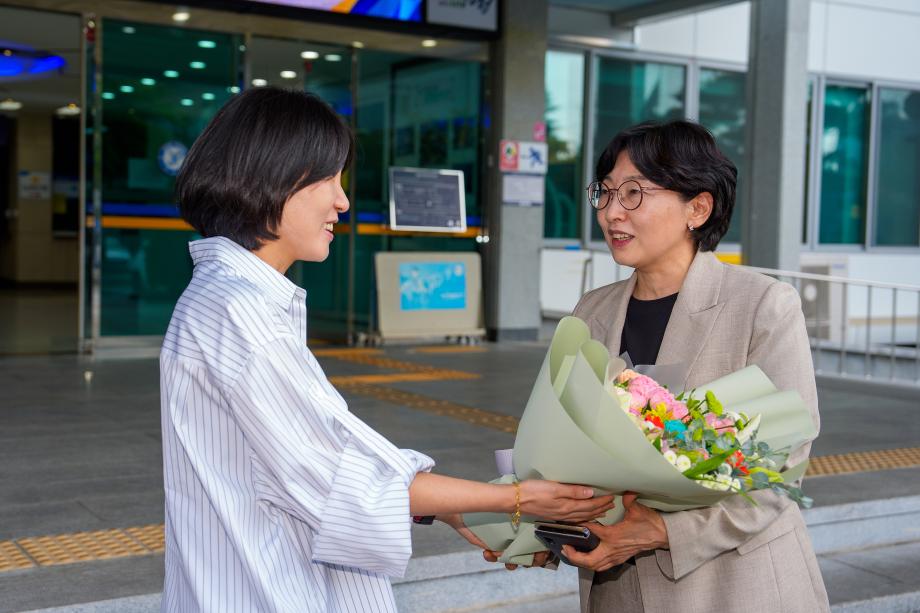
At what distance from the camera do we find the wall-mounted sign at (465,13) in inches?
415

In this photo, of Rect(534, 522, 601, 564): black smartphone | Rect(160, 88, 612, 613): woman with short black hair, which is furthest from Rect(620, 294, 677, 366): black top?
Result: Rect(160, 88, 612, 613): woman with short black hair

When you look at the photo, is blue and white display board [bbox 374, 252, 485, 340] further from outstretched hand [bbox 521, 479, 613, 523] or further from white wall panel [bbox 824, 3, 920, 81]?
outstretched hand [bbox 521, 479, 613, 523]

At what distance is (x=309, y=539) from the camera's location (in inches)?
63.3

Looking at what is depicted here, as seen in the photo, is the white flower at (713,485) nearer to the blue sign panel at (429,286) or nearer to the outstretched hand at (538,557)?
the outstretched hand at (538,557)

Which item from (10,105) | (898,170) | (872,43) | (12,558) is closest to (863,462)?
(12,558)

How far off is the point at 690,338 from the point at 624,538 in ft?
1.45

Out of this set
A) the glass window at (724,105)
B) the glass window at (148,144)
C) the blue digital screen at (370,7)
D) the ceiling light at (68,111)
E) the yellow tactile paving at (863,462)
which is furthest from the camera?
the ceiling light at (68,111)

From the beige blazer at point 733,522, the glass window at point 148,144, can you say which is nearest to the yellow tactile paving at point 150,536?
the beige blazer at point 733,522

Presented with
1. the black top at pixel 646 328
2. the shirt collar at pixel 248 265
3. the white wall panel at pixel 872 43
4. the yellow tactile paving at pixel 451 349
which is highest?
the white wall panel at pixel 872 43

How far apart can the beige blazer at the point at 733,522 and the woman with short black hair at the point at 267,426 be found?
1.55 ft

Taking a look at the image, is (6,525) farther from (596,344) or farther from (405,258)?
(405,258)

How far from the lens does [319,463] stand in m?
1.52

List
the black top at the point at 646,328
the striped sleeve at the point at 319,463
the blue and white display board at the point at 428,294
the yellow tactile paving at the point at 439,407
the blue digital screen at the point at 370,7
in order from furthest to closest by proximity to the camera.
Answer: the blue and white display board at the point at 428,294 < the blue digital screen at the point at 370,7 < the yellow tactile paving at the point at 439,407 < the black top at the point at 646,328 < the striped sleeve at the point at 319,463

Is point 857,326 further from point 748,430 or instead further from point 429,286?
point 748,430
